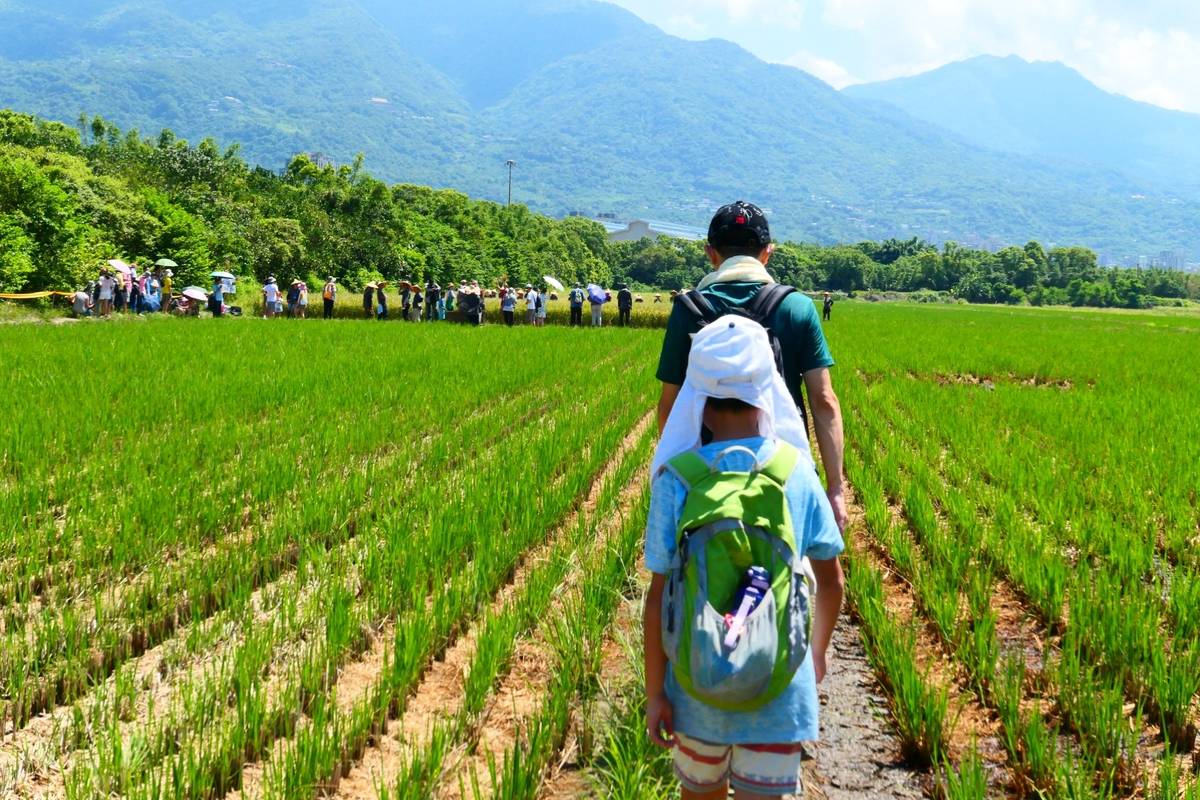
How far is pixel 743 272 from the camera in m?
2.23

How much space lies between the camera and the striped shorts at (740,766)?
1.51 metres

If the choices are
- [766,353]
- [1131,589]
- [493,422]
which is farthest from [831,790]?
[493,422]

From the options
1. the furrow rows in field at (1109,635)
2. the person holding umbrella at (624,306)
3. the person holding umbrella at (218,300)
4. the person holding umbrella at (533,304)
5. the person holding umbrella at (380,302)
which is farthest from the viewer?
the person holding umbrella at (624,306)

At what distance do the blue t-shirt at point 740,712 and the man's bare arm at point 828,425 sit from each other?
0.82m

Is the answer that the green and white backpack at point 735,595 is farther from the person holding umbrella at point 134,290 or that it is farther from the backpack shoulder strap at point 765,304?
the person holding umbrella at point 134,290

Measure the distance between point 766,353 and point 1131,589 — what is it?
2.87 metres

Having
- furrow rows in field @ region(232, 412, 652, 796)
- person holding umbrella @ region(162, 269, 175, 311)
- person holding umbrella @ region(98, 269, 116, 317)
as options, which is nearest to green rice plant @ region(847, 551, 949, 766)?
furrow rows in field @ region(232, 412, 652, 796)

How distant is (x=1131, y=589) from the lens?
3.49 metres

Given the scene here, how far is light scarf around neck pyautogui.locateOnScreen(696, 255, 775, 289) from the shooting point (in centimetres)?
222

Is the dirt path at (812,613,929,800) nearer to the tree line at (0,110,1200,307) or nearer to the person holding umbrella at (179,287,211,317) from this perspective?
the tree line at (0,110,1200,307)

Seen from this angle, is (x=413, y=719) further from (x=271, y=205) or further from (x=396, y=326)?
(x=271, y=205)

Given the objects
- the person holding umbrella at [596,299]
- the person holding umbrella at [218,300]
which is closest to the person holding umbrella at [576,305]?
the person holding umbrella at [596,299]

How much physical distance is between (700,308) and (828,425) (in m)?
0.54

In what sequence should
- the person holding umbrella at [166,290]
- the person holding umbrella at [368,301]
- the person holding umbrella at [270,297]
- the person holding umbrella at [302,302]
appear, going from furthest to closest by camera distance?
the person holding umbrella at [368,301]
the person holding umbrella at [302,302]
the person holding umbrella at [270,297]
the person holding umbrella at [166,290]
